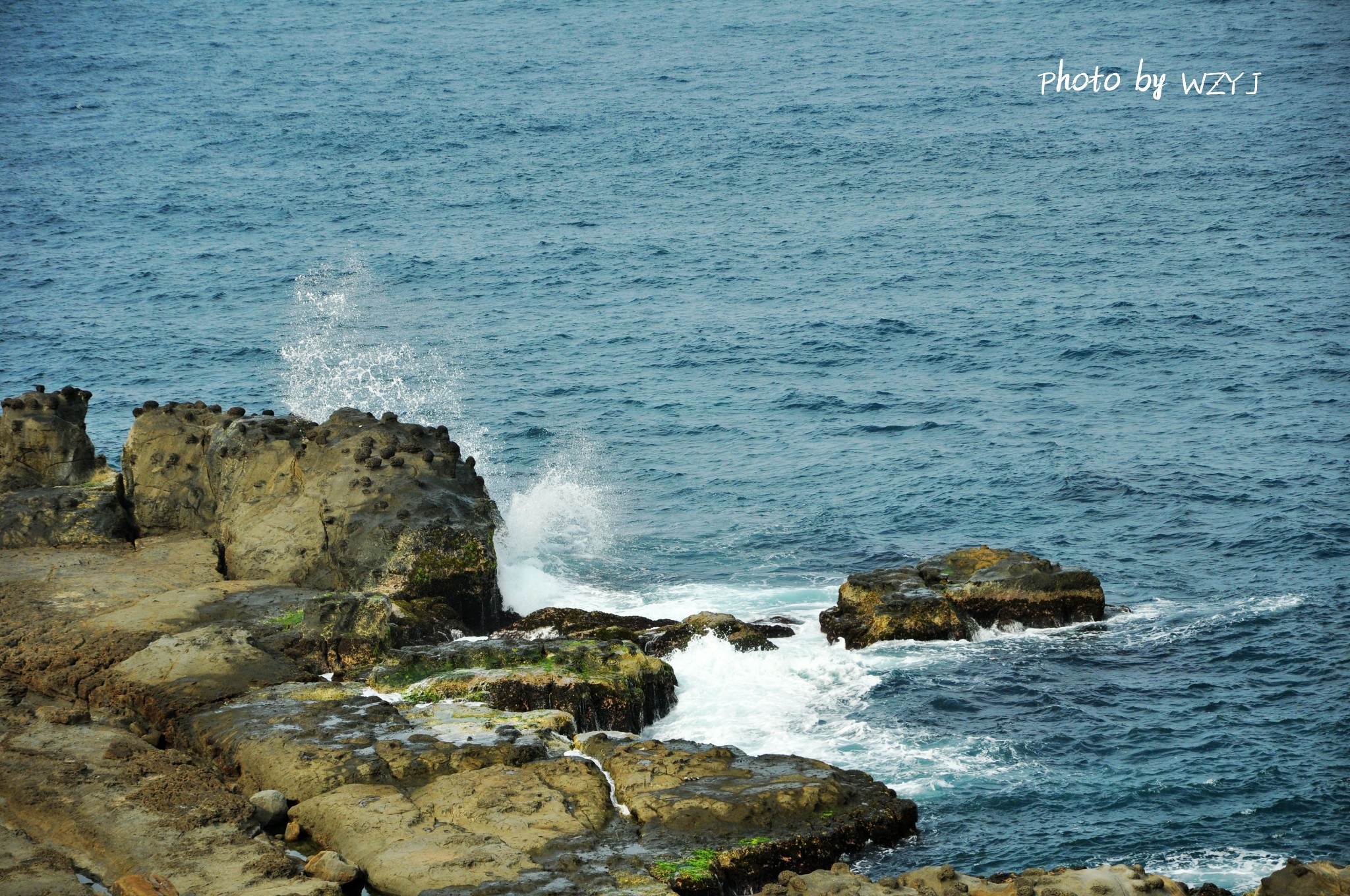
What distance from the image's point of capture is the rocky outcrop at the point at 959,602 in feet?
95.3

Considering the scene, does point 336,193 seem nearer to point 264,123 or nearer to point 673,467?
point 264,123

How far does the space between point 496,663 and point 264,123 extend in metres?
78.4

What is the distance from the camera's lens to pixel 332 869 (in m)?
17.2

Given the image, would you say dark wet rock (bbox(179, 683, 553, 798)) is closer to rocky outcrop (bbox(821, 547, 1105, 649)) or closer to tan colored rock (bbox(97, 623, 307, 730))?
tan colored rock (bbox(97, 623, 307, 730))

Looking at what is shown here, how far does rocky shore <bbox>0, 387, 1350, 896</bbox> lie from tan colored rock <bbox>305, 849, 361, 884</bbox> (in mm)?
44

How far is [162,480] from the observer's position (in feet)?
102

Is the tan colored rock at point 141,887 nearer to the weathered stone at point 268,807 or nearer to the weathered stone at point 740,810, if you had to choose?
the weathered stone at point 268,807

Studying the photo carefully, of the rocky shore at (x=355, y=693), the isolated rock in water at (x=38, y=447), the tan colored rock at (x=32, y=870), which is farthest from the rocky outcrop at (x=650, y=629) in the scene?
the isolated rock in water at (x=38, y=447)

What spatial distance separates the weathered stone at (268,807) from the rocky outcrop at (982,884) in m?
6.94

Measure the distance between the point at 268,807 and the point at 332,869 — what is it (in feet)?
6.72

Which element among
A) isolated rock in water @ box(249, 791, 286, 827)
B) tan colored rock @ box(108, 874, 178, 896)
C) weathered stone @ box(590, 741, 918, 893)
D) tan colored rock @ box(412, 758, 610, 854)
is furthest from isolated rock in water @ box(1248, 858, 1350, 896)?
tan colored rock @ box(108, 874, 178, 896)

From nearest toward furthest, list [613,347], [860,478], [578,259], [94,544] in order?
1. [94,544]
2. [860,478]
3. [613,347]
4. [578,259]

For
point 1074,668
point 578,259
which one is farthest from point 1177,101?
point 1074,668

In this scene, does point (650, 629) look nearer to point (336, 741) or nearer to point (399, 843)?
point (336, 741)
